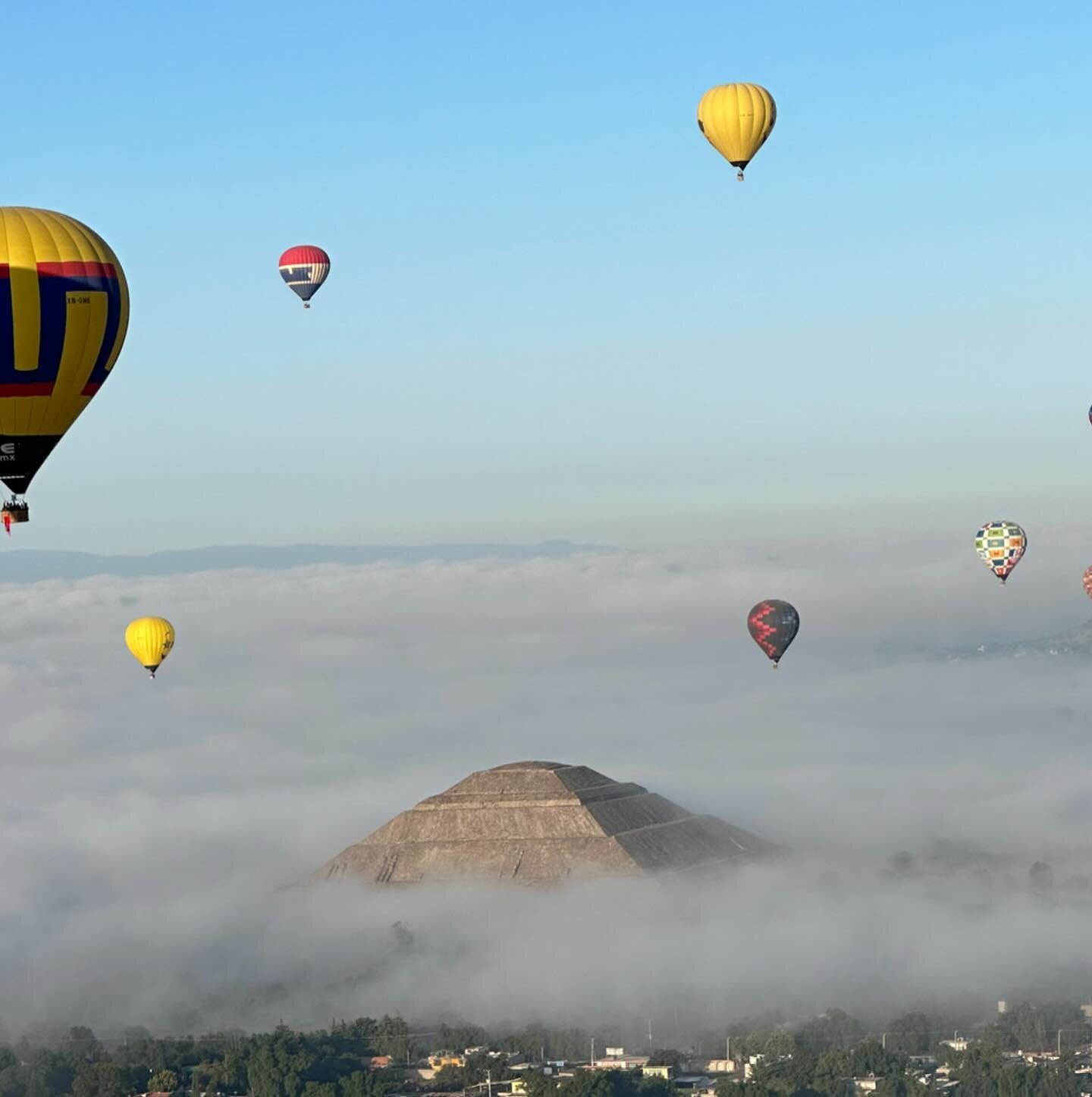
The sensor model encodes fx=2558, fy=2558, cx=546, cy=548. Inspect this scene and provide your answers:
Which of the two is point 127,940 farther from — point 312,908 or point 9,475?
point 9,475

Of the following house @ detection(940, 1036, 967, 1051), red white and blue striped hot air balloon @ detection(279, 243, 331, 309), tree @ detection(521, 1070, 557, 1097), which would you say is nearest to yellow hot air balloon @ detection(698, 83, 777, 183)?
red white and blue striped hot air balloon @ detection(279, 243, 331, 309)

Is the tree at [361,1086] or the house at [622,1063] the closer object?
the tree at [361,1086]

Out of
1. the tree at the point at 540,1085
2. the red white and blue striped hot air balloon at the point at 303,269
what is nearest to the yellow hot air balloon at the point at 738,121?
the red white and blue striped hot air balloon at the point at 303,269

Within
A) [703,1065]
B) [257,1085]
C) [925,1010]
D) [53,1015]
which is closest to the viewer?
[257,1085]

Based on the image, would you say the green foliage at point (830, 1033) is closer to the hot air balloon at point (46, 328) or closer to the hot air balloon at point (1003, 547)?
the hot air balloon at point (1003, 547)

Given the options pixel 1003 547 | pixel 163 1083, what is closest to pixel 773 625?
pixel 1003 547

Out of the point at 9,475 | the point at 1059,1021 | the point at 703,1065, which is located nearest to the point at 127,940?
the point at 703,1065

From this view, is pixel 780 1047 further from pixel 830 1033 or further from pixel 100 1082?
pixel 100 1082
